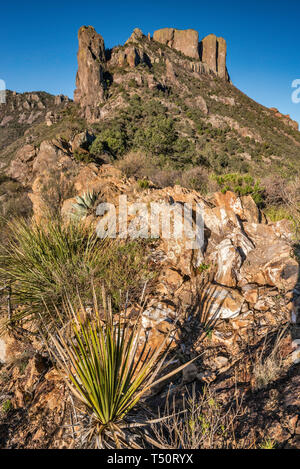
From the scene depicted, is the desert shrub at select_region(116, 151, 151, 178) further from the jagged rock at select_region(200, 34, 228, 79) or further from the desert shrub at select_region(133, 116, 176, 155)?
the jagged rock at select_region(200, 34, 228, 79)

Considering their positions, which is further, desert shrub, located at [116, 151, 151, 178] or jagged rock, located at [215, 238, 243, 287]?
desert shrub, located at [116, 151, 151, 178]

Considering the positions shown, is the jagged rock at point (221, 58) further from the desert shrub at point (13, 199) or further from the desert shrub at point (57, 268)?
the desert shrub at point (57, 268)

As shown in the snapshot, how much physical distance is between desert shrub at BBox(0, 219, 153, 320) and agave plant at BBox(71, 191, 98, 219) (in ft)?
3.65

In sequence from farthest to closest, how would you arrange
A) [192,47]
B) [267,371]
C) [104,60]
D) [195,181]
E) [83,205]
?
[192,47]
[104,60]
[195,181]
[83,205]
[267,371]

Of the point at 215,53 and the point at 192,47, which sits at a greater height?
the point at 215,53

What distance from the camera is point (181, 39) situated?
53188 millimetres

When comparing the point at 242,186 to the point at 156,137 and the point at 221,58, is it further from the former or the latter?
the point at 221,58

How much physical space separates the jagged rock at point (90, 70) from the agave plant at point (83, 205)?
29.9 meters

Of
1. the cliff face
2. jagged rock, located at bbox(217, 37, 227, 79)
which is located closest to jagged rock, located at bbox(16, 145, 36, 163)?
the cliff face

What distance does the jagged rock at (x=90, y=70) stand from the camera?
32.0 meters

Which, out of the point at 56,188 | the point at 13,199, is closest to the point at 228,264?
the point at 56,188

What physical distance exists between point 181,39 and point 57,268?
71.7 metres

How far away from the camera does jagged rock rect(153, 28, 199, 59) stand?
52.1 m

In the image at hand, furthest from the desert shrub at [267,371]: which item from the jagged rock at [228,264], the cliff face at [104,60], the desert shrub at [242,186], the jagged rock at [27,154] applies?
the cliff face at [104,60]
